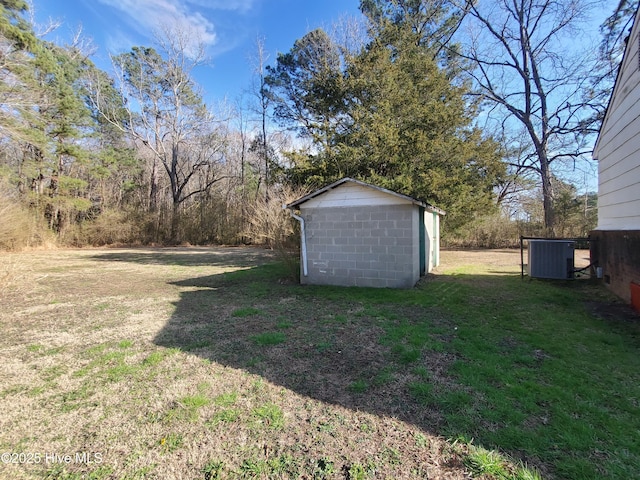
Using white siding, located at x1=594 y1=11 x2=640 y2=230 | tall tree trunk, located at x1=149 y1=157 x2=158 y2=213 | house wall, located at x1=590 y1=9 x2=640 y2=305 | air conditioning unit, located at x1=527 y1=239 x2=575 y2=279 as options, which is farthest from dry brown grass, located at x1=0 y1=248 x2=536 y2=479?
tall tree trunk, located at x1=149 y1=157 x2=158 y2=213

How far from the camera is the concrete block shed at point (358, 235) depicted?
23.7 feet

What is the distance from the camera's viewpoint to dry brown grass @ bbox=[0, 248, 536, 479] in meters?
2.00

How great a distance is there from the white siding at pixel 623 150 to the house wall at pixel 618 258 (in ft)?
0.59

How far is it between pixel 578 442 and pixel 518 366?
4.02 ft

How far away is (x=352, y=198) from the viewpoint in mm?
7629

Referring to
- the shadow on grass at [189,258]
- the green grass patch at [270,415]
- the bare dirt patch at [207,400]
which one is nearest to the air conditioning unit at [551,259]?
the bare dirt patch at [207,400]

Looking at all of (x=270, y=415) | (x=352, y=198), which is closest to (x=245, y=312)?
(x=270, y=415)

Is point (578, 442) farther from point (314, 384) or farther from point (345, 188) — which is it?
point (345, 188)

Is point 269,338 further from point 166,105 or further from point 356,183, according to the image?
point 166,105

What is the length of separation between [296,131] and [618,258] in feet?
53.6

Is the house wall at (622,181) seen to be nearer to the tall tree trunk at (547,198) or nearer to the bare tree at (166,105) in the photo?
the tall tree trunk at (547,198)

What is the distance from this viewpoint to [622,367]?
3207mm

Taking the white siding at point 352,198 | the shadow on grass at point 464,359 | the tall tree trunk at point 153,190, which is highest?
the tall tree trunk at point 153,190

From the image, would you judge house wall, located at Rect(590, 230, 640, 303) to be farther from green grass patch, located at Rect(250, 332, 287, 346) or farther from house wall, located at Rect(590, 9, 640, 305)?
green grass patch, located at Rect(250, 332, 287, 346)
